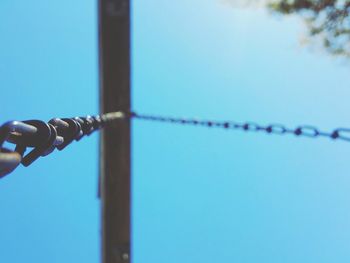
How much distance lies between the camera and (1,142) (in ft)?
2.97

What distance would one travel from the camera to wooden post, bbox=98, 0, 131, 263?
509cm

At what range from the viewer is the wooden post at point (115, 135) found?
5.09m

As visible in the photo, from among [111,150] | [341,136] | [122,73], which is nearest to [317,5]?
[341,136]

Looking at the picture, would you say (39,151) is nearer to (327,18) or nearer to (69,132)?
(69,132)

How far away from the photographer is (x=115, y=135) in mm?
5445

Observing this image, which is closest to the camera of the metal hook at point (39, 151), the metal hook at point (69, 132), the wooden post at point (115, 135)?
the metal hook at point (39, 151)

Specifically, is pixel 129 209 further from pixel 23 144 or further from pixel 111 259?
pixel 23 144

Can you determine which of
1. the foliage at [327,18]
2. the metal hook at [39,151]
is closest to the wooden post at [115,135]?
the foliage at [327,18]

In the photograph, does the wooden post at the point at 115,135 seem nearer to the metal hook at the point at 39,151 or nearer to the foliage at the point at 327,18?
the foliage at the point at 327,18

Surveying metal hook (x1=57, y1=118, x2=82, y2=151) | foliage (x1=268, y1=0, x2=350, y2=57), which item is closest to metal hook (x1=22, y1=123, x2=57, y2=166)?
metal hook (x1=57, y1=118, x2=82, y2=151)

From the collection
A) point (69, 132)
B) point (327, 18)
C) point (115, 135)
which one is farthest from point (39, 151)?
point (115, 135)

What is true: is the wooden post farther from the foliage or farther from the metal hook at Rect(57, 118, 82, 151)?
the metal hook at Rect(57, 118, 82, 151)

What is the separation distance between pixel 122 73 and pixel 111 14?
0.74 meters

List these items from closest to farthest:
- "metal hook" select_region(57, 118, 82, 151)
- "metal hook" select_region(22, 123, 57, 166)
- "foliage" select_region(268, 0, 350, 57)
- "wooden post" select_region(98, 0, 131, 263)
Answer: "metal hook" select_region(22, 123, 57, 166) < "metal hook" select_region(57, 118, 82, 151) < "foliage" select_region(268, 0, 350, 57) < "wooden post" select_region(98, 0, 131, 263)
